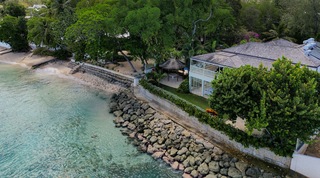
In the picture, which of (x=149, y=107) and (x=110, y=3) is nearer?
(x=149, y=107)

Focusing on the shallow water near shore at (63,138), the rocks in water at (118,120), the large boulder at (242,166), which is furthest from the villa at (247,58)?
the shallow water near shore at (63,138)

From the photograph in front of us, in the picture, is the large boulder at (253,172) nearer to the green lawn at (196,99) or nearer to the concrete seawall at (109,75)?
the green lawn at (196,99)

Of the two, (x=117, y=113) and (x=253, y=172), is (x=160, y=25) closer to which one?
(x=117, y=113)

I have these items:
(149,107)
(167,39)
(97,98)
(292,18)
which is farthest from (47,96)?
(292,18)

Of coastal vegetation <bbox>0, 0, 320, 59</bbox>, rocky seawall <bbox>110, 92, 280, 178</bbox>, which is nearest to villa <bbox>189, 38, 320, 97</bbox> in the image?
coastal vegetation <bbox>0, 0, 320, 59</bbox>

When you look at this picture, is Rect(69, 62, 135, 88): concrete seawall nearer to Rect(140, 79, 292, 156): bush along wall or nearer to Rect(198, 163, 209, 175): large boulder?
Rect(140, 79, 292, 156): bush along wall

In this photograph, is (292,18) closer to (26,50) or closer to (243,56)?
(243,56)
